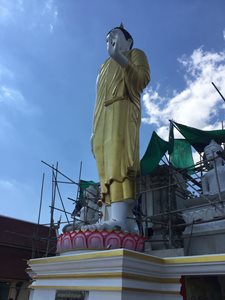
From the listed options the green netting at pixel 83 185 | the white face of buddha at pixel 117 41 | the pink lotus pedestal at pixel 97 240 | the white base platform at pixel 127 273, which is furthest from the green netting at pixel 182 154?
the white base platform at pixel 127 273

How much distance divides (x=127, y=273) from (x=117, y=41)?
399cm

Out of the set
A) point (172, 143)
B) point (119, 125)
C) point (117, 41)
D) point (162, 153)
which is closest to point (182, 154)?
point (172, 143)

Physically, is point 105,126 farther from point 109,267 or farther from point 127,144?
point 109,267

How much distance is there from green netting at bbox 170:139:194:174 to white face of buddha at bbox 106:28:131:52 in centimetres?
316

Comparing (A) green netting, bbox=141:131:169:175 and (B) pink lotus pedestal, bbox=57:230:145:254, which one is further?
(A) green netting, bbox=141:131:169:175

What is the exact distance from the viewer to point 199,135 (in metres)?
7.70

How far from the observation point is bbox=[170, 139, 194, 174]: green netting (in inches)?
335

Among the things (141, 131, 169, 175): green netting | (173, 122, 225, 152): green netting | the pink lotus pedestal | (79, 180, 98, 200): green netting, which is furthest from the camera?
(79, 180, 98, 200): green netting

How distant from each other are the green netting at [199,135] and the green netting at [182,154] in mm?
656

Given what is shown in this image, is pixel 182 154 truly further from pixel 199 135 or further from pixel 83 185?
pixel 83 185

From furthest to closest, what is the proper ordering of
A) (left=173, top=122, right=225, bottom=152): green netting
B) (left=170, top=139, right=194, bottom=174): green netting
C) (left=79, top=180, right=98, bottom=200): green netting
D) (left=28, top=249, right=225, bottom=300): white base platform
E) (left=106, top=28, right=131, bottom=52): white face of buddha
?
(left=79, top=180, right=98, bottom=200): green netting < (left=170, top=139, right=194, bottom=174): green netting < (left=173, top=122, right=225, bottom=152): green netting < (left=106, top=28, right=131, bottom=52): white face of buddha < (left=28, top=249, right=225, bottom=300): white base platform

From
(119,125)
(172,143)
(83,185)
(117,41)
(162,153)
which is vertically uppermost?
(117,41)

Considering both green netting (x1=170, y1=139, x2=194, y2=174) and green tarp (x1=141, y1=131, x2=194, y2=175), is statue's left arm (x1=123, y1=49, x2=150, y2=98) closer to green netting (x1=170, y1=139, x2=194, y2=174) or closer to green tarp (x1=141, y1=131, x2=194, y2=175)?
green tarp (x1=141, y1=131, x2=194, y2=175)

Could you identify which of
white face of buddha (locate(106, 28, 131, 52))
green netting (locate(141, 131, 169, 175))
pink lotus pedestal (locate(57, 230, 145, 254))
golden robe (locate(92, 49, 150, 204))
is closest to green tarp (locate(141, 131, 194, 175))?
green netting (locate(141, 131, 169, 175))
